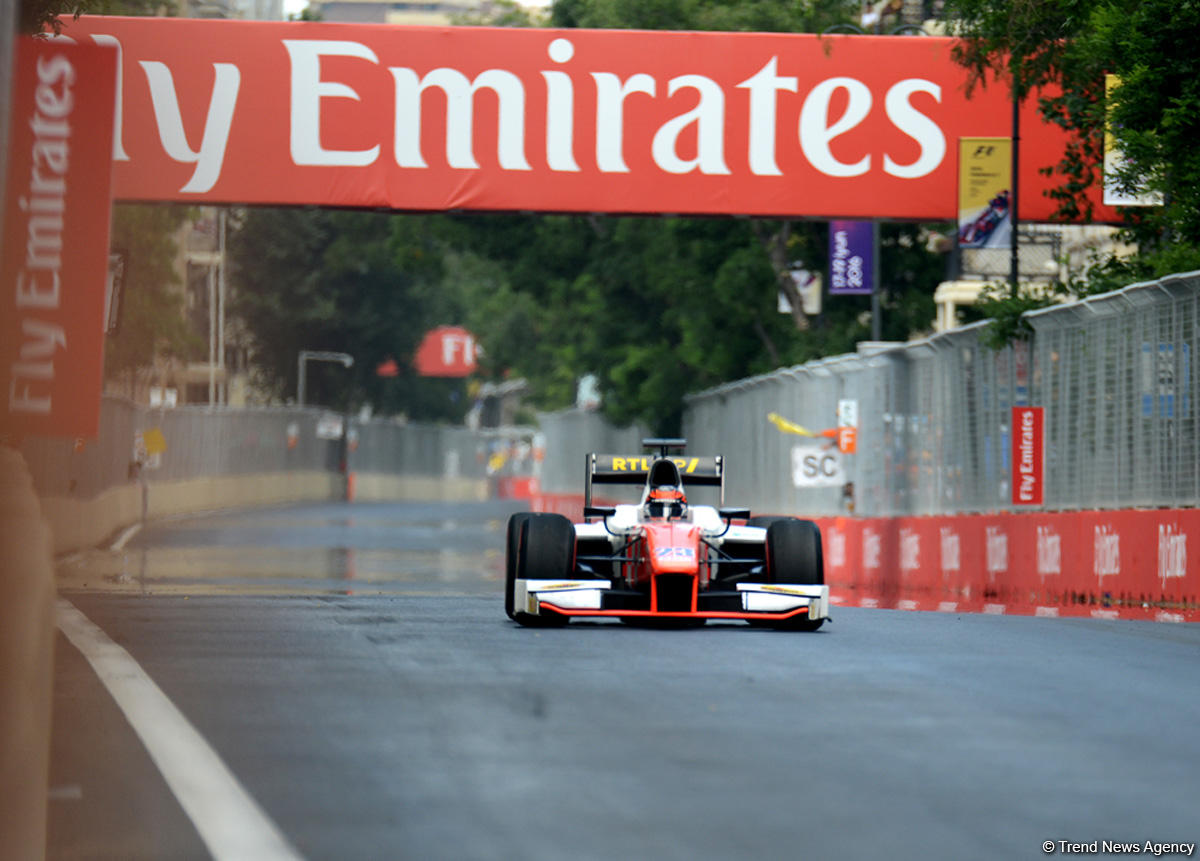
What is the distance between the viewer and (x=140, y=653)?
39.6 feet

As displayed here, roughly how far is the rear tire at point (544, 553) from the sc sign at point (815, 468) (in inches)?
667

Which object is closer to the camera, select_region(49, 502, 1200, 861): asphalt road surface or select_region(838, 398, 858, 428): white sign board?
select_region(49, 502, 1200, 861): asphalt road surface

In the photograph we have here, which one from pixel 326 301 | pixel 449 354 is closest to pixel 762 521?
pixel 326 301

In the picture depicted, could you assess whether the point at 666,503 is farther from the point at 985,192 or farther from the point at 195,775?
the point at 985,192

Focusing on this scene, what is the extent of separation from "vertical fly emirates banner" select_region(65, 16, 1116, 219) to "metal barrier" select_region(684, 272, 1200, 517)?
10.3ft

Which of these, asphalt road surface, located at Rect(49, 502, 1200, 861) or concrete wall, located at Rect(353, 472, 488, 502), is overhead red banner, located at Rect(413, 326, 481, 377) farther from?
asphalt road surface, located at Rect(49, 502, 1200, 861)

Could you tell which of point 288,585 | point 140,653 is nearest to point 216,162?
point 288,585

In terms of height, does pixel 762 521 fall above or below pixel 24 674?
above

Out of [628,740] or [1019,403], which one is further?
[1019,403]

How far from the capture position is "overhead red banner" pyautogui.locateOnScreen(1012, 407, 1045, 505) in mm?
22312

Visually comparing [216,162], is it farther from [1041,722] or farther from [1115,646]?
[1041,722]

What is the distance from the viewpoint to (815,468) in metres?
32.0

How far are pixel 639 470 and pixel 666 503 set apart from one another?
1.21 metres

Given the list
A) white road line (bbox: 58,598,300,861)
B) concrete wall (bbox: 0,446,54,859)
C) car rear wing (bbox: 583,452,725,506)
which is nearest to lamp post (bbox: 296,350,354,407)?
car rear wing (bbox: 583,452,725,506)
